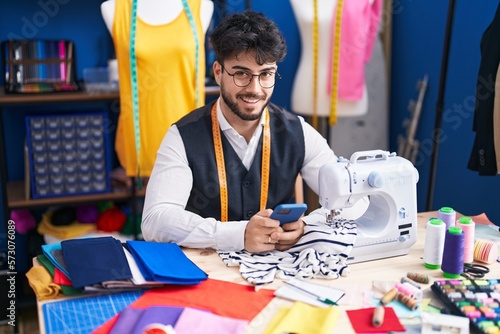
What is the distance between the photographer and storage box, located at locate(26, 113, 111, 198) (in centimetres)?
303

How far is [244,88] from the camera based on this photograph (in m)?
1.92

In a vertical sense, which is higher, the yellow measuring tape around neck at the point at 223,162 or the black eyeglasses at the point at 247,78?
the black eyeglasses at the point at 247,78

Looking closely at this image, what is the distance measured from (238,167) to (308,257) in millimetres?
544

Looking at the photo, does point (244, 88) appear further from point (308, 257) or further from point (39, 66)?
point (39, 66)

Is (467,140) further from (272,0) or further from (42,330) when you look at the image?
(42,330)

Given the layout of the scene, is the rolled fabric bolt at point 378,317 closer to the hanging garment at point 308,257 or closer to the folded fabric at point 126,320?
the hanging garment at point 308,257

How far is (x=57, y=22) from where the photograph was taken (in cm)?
337

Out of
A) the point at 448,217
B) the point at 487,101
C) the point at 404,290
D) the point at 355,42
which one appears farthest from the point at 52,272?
the point at 355,42

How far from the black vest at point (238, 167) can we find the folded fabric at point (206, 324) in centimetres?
73

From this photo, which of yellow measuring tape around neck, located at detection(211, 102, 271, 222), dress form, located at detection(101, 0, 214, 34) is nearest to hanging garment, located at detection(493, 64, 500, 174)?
yellow measuring tape around neck, located at detection(211, 102, 271, 222)

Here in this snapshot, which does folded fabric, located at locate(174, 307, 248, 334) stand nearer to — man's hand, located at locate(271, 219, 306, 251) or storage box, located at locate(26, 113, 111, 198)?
man's hand, located at locate(271, 219, 306, 251)

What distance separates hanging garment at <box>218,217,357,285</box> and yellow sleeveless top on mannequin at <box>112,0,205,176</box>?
1.24m

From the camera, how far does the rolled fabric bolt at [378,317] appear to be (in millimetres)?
1301

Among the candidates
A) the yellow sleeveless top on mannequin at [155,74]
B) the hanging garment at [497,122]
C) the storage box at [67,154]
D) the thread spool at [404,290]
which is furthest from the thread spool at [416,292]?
→ the storage box at [67,154]
